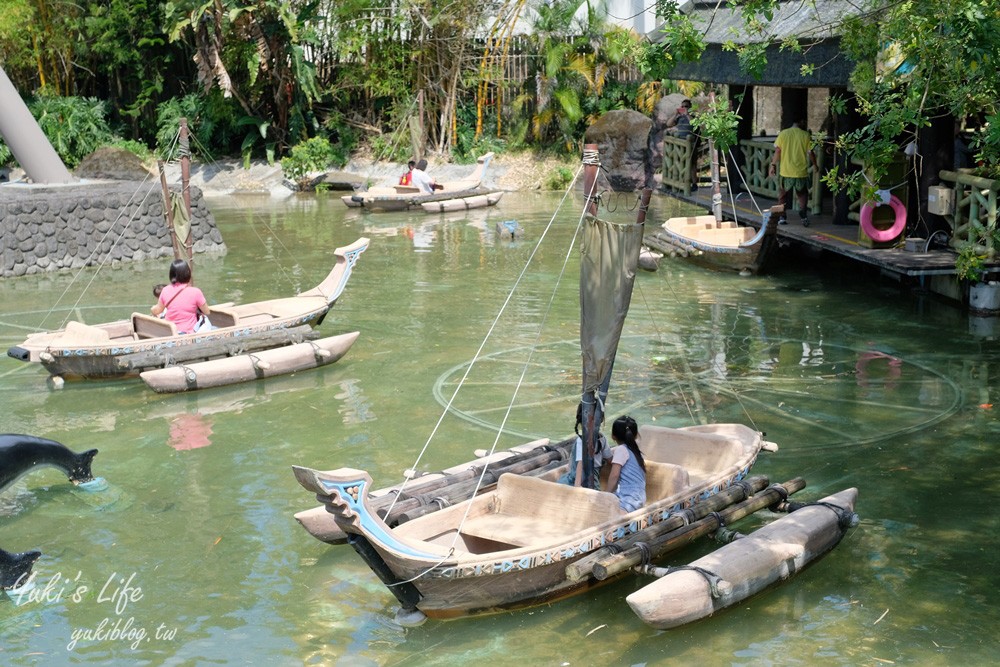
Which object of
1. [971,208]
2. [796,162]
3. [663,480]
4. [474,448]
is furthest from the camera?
[796,162]

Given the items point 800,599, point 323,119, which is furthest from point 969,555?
point 323,119

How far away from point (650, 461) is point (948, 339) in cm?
688

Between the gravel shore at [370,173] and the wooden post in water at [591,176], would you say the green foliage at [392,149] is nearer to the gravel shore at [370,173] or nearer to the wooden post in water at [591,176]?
the gravel shore at [370,173]

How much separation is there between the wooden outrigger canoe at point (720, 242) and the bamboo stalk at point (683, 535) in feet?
30.0

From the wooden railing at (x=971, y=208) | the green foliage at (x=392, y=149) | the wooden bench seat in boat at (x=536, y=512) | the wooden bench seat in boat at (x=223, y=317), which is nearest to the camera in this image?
the wooden bench seat in boat at (x=536, y=512)

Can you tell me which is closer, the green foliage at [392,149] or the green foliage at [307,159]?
the green foliage at [307,159]

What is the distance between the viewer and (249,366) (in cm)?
1274

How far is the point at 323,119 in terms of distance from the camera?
32750 mm

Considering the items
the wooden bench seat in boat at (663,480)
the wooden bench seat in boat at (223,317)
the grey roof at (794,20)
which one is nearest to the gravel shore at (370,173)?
the grey roof at (794,20)

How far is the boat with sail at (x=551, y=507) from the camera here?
23.2ft

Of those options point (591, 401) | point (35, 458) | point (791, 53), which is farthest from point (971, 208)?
point (35, 458)

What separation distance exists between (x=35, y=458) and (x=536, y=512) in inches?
159

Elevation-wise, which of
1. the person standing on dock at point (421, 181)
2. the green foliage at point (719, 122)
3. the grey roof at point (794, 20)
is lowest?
the person standing on dock at point (421, 181)

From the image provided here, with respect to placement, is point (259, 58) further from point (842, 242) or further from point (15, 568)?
point (15, 568)
